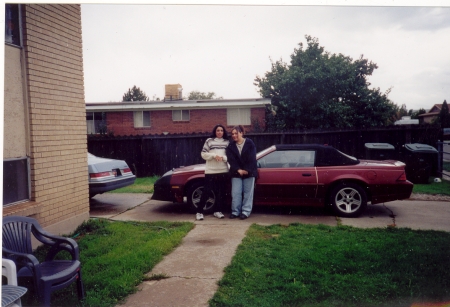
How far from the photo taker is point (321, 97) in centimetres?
967

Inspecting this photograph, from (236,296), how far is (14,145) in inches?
122

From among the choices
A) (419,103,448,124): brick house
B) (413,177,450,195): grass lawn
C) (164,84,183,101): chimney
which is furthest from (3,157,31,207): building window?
(413,177,450,195): grass lawn

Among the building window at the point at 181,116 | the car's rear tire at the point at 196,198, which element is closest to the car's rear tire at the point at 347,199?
the car's rear tire at the point at 196,198

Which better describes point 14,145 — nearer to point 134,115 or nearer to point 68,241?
point 68,241

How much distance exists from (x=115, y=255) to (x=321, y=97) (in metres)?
7.10

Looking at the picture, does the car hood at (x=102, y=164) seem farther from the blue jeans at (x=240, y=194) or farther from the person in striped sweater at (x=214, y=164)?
the blue jeans at (x=240, y=194)

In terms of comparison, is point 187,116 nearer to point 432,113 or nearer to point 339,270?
point 432,113

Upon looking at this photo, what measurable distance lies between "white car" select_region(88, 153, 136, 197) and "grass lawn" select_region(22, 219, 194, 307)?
111 cm

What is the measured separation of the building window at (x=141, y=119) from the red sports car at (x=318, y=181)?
5421 mm

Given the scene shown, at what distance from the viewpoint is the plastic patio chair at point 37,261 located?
2887 millimetres

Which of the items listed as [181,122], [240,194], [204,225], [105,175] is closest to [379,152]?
[240,194]

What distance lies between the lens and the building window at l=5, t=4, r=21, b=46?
430 centimetres

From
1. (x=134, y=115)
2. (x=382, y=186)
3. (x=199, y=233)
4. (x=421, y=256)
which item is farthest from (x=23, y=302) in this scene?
(x=134, y=115)

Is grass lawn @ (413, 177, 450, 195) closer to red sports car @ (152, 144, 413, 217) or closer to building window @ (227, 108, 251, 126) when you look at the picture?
red sports car @ (152, 144, 413, 217)
